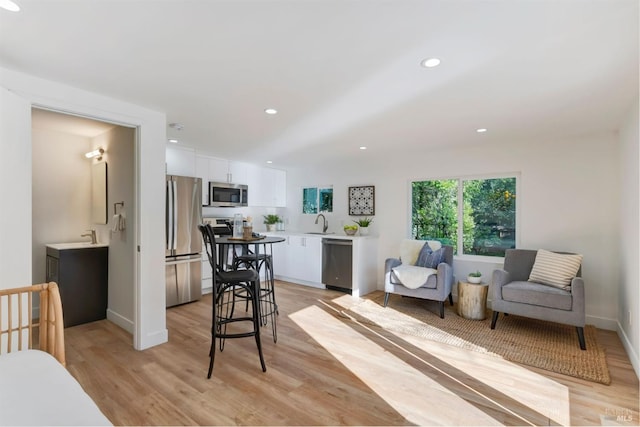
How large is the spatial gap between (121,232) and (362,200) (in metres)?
3.75

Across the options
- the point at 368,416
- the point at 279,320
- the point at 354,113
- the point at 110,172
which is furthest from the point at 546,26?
the point at 110,172

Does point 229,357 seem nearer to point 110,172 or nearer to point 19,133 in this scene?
point 19,133

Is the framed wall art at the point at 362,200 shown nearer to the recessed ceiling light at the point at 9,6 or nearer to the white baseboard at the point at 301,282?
the white baseboard at the point at 301,282

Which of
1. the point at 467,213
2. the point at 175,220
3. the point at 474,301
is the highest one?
the point at 467,213

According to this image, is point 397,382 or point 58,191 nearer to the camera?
point 397,382

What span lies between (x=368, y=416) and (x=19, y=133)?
10.1 ft

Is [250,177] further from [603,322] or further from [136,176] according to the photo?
[603,322]

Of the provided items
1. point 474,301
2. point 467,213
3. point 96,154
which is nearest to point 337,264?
point 474,301

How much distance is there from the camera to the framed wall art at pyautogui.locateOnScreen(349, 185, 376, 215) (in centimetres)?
Answer: 543

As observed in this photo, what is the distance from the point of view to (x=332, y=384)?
2.31 meters

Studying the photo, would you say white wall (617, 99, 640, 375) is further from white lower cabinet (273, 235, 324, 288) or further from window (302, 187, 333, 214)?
window (302, 187, 333, 214)

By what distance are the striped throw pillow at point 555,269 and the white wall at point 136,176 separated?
4155 millimetres

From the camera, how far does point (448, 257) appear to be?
4.25 meters

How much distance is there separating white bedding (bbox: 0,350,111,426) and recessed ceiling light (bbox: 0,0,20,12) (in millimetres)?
1739
